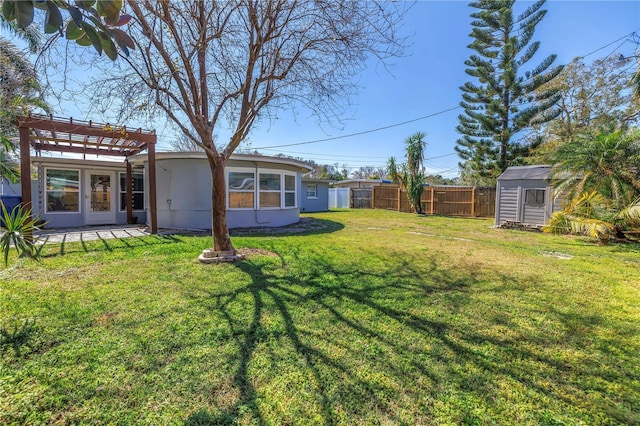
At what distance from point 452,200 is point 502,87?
823 cm

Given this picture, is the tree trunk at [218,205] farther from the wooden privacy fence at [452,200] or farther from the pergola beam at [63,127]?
the wooden privacy fence at [452,200]

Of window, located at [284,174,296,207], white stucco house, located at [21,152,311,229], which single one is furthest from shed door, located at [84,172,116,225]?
window, located at [284,174,296,207]

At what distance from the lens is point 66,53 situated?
172 inches

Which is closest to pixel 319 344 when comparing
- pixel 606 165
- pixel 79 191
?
pixel 606 165

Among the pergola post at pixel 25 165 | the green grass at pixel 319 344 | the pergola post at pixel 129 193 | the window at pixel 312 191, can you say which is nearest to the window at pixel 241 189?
the pergola post at pixel 129 193

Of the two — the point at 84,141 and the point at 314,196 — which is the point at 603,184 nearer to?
the point at 314,196

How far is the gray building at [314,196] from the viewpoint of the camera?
19.2 metres

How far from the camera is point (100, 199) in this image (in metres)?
10.5

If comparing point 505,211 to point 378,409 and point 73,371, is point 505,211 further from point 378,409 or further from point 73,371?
point 73,371

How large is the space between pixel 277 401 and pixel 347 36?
5.77 meters

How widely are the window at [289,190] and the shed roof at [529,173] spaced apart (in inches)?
338

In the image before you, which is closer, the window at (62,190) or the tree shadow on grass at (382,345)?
the tree shadow on grass at (382,345)

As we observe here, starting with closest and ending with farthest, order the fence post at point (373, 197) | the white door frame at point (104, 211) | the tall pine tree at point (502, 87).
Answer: the white door frame at point (104, 211), the tall pine tree at point (502, 87), the fence post at point (373, 197)

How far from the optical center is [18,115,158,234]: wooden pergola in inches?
255
